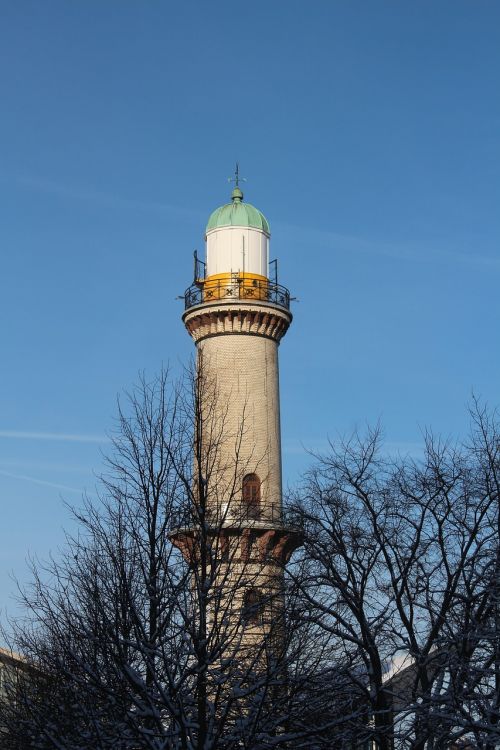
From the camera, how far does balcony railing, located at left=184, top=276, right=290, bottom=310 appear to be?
132 ft

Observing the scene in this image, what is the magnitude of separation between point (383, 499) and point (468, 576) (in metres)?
2.76

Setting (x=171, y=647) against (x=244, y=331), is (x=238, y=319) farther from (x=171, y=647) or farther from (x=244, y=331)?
(x=171, y=647)

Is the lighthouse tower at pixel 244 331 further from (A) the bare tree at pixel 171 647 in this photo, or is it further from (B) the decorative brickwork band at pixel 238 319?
(A) the bare tree at pixel 171 647

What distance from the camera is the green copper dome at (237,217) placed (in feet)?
136

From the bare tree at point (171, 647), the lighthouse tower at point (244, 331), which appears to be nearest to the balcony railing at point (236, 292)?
A: the lighthouse tower at point (244, 331)

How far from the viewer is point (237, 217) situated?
136 ft

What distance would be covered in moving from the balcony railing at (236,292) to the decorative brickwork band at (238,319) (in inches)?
12.3

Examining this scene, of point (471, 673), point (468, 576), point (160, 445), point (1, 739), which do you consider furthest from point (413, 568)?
point (1, 739)

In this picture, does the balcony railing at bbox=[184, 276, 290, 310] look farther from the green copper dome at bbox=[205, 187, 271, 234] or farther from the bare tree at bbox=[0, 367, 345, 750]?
the bare tree at bbox=[0, 367, 345, 750]

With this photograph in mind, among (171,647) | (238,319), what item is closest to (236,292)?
(238,319)

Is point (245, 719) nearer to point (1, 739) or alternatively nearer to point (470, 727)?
point (470, 727)

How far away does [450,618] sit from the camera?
23.3 meters

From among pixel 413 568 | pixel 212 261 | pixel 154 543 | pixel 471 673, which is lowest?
pixel 471 673

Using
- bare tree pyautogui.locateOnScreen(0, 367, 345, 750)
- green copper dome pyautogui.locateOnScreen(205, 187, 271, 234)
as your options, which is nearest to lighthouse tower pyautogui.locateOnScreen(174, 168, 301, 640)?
green copper dome pyautogui.locateOnScreen(205, 187, 271, 234)
